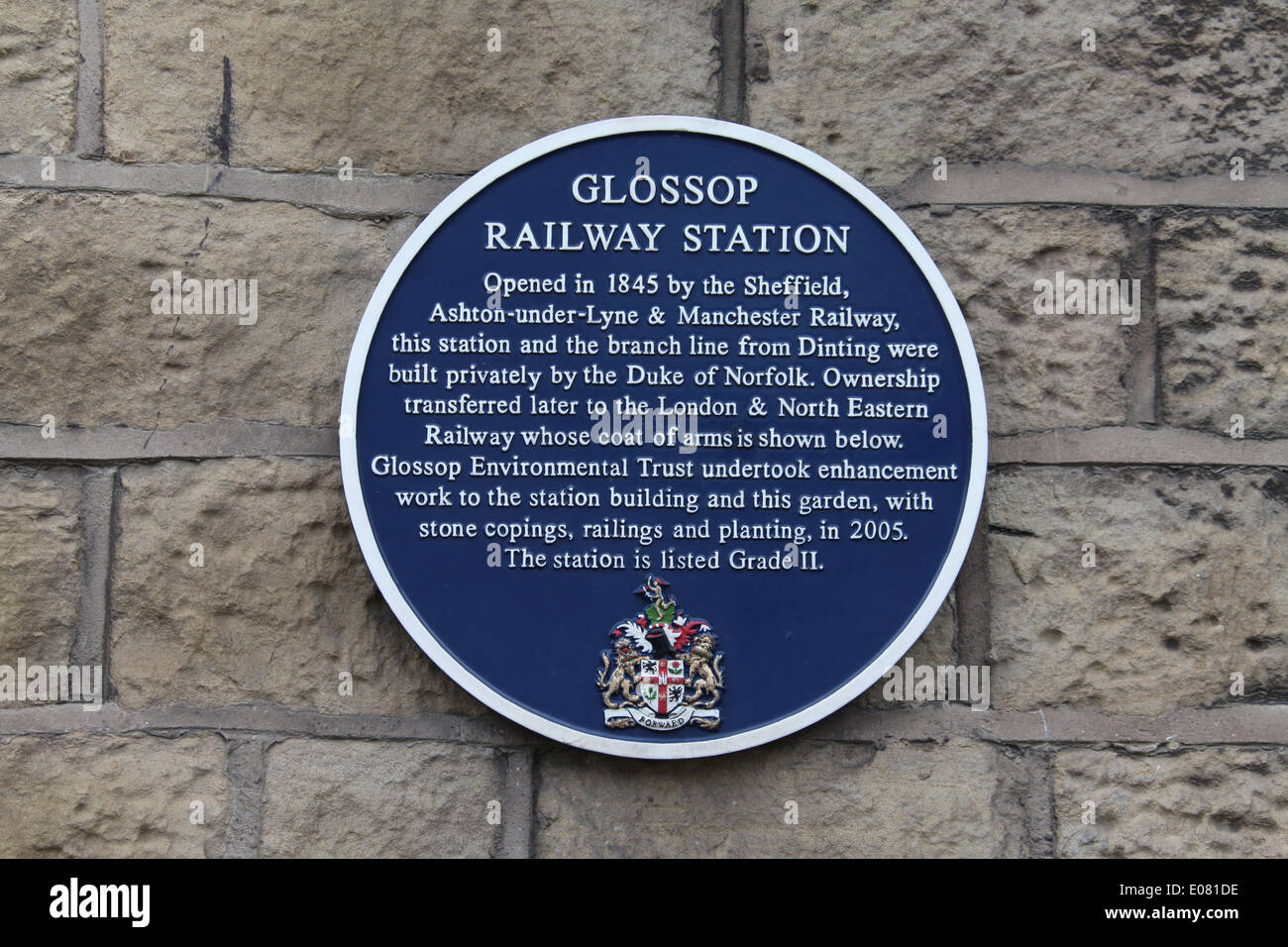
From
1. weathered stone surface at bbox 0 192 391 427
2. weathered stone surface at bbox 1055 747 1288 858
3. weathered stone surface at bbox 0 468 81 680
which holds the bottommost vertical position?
weathered stone surface at bbox 1055 747 1288 858

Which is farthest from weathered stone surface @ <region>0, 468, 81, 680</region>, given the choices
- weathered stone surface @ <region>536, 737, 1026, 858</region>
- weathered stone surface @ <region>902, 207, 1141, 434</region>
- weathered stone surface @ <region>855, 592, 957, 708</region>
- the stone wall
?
weathered stone surface @ <region>902, 207, 1141, 434</region>

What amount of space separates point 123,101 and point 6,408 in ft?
2.25

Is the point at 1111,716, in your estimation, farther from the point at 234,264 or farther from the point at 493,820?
the point at 234,264

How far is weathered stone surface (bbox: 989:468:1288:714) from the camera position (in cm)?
232

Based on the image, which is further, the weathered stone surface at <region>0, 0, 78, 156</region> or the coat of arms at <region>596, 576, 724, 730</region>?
the weathered stone surface at <region>0, 0, 78, 156</region>

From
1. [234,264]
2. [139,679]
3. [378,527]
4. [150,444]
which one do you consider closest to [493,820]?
[378,527]

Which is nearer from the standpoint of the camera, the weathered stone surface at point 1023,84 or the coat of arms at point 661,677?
the coat of arms at point 661,677

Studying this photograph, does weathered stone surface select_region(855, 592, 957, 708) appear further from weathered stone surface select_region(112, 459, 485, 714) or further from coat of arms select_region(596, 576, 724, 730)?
weathered stone surface select_region(112, 459, 485, 714)

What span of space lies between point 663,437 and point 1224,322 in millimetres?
1217

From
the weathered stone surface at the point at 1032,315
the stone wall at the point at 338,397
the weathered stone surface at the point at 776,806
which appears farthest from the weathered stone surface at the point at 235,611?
the weathered stone surface at the point at 1032,315

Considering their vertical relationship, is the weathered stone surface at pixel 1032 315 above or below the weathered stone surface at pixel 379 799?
above

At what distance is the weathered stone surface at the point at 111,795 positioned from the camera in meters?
2.26

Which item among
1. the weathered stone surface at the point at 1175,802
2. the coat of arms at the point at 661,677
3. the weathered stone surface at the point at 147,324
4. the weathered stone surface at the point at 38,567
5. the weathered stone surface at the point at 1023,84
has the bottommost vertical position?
the weathered stone surface at the point at 1175,802

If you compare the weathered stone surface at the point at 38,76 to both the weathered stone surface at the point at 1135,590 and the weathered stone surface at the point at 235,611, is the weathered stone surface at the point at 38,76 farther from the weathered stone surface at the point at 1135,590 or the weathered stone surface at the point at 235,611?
the weathered stone surface at the point at 1135,590
